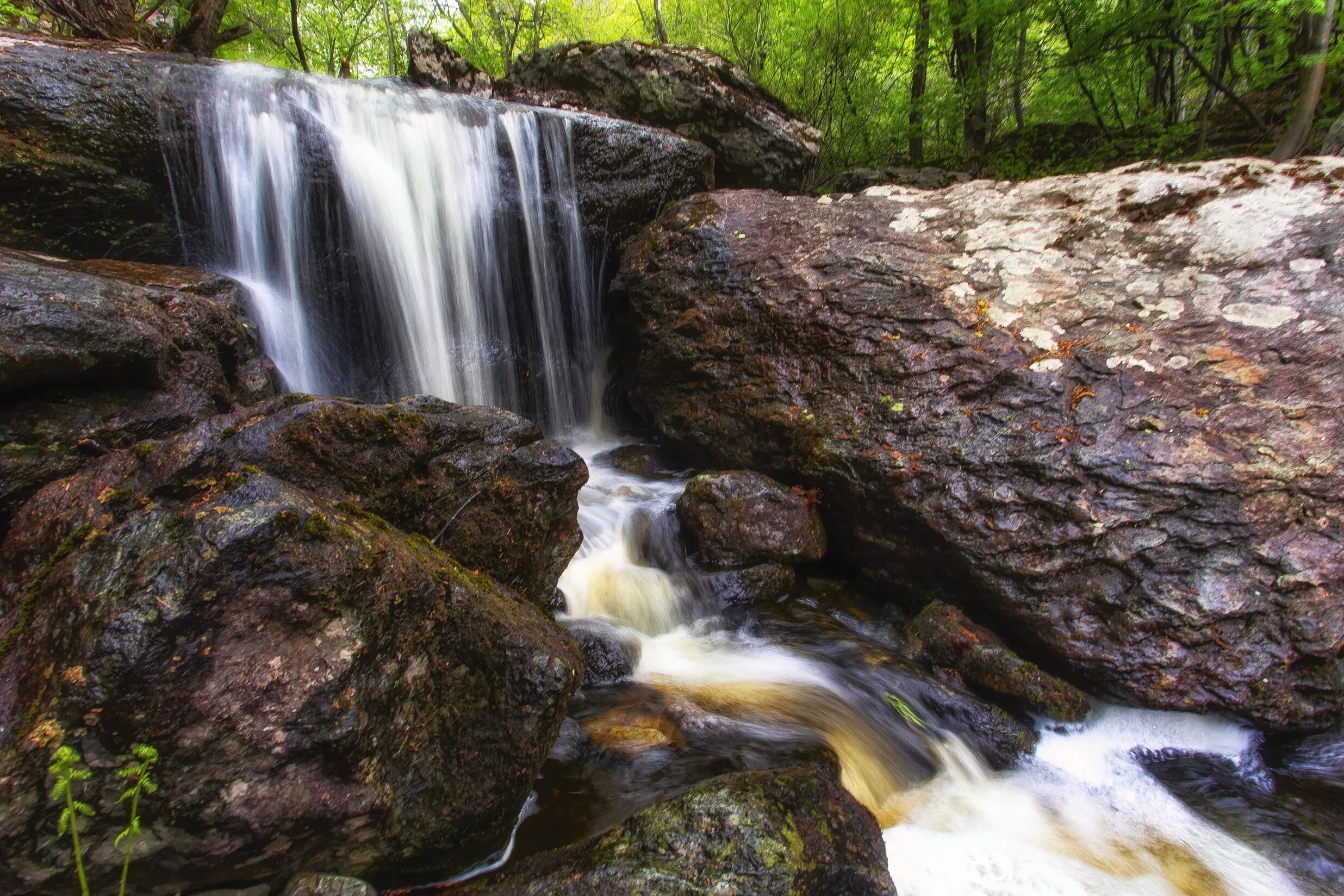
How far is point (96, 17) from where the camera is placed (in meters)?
6.90

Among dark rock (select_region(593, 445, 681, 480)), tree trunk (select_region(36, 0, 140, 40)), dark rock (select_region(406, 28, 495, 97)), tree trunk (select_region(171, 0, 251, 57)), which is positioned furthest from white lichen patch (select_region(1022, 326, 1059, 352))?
tree trunk (select_region(36, 0, 140, 40))

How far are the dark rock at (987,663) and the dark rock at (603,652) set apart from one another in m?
1.80

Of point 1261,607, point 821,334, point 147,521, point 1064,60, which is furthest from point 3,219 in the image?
point 1064,60

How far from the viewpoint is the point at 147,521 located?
1854mm

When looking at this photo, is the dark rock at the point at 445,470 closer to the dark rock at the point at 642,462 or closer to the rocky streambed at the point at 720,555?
the rocky streambed at the point at 720,555

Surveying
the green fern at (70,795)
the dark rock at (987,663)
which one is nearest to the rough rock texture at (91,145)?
the green fern at (70,795)

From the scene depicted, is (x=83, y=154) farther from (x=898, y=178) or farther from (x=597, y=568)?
(x=898, y=178)

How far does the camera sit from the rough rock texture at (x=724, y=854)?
183cm

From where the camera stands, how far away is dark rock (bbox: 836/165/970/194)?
33.3 feet

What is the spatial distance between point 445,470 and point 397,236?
13.2 ft

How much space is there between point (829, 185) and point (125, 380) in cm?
1064

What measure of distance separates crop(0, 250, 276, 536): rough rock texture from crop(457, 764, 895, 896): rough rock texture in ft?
8.73

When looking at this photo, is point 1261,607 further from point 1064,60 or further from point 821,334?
point 1064,60

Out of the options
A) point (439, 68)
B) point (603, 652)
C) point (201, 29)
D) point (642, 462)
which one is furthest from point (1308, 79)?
point (201, 29)
